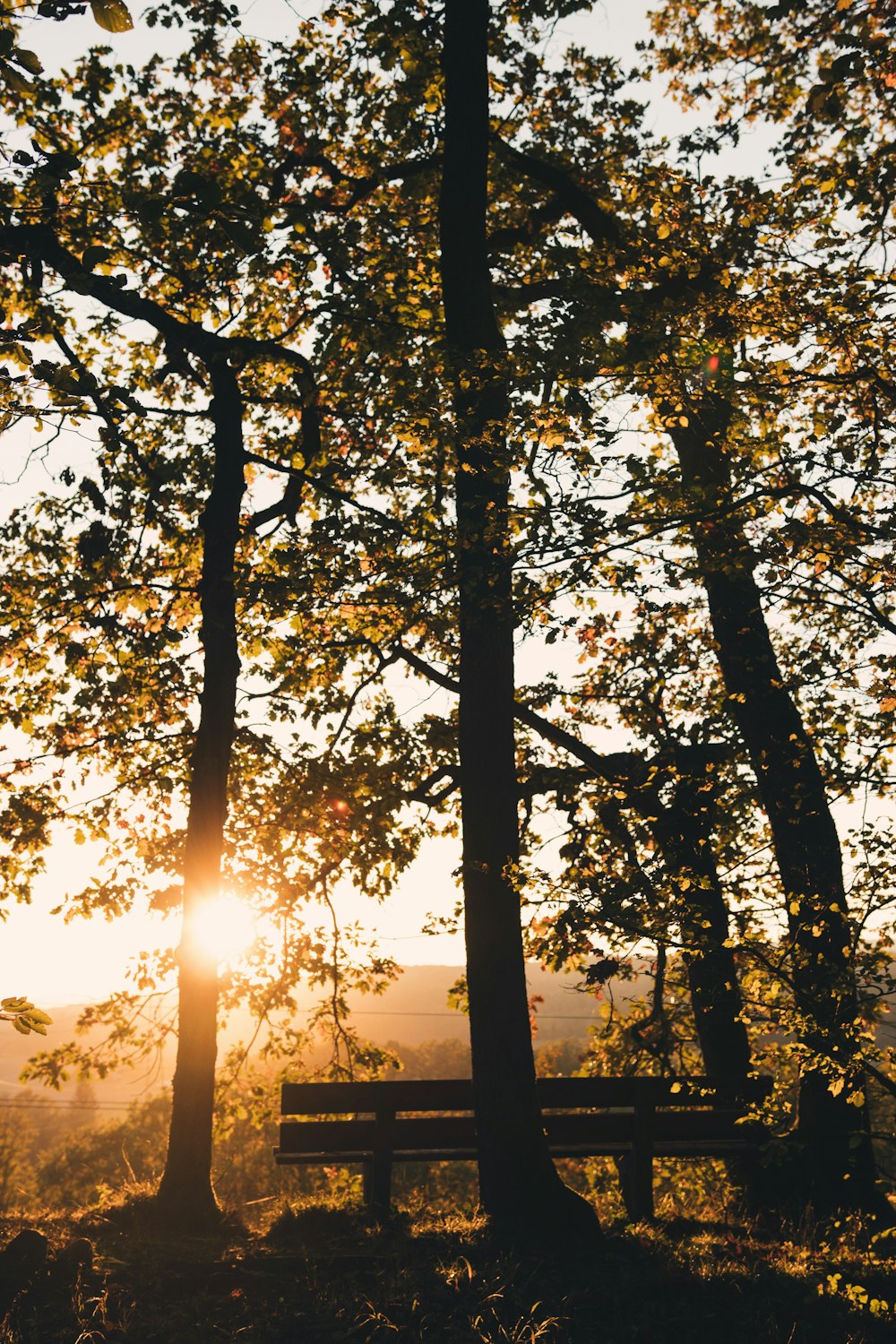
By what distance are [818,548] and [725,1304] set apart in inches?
205

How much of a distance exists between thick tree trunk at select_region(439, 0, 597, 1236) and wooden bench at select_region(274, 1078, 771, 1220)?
3.98ft

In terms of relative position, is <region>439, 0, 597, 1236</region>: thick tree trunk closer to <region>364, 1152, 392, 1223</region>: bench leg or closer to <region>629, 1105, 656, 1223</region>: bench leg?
<region>364, 1152, 392, 1223</region>: bench leg

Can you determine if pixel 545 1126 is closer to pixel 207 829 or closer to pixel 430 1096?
pixel 430 1096

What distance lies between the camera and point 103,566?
1128 cm

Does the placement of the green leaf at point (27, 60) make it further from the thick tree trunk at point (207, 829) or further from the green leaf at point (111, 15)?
the thick tree trunk at point (207, 829)

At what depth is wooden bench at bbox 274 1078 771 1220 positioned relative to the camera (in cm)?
810

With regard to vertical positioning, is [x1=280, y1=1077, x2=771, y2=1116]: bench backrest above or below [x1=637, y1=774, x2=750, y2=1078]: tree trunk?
below

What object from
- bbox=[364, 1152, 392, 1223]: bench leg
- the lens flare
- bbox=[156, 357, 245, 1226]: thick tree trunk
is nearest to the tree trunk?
bbox=[364, 1152, 392, 1223]: bench leg

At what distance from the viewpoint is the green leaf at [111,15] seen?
108 inches

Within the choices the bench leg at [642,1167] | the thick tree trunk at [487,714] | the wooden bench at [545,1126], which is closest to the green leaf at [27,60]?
the thick tree trunk at [487,714]

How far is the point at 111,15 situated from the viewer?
2771 millimetres

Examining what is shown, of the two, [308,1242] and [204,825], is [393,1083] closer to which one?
[308,1242]

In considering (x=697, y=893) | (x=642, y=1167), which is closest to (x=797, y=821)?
(x=697, y=893)

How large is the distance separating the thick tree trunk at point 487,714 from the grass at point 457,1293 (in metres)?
0.58
